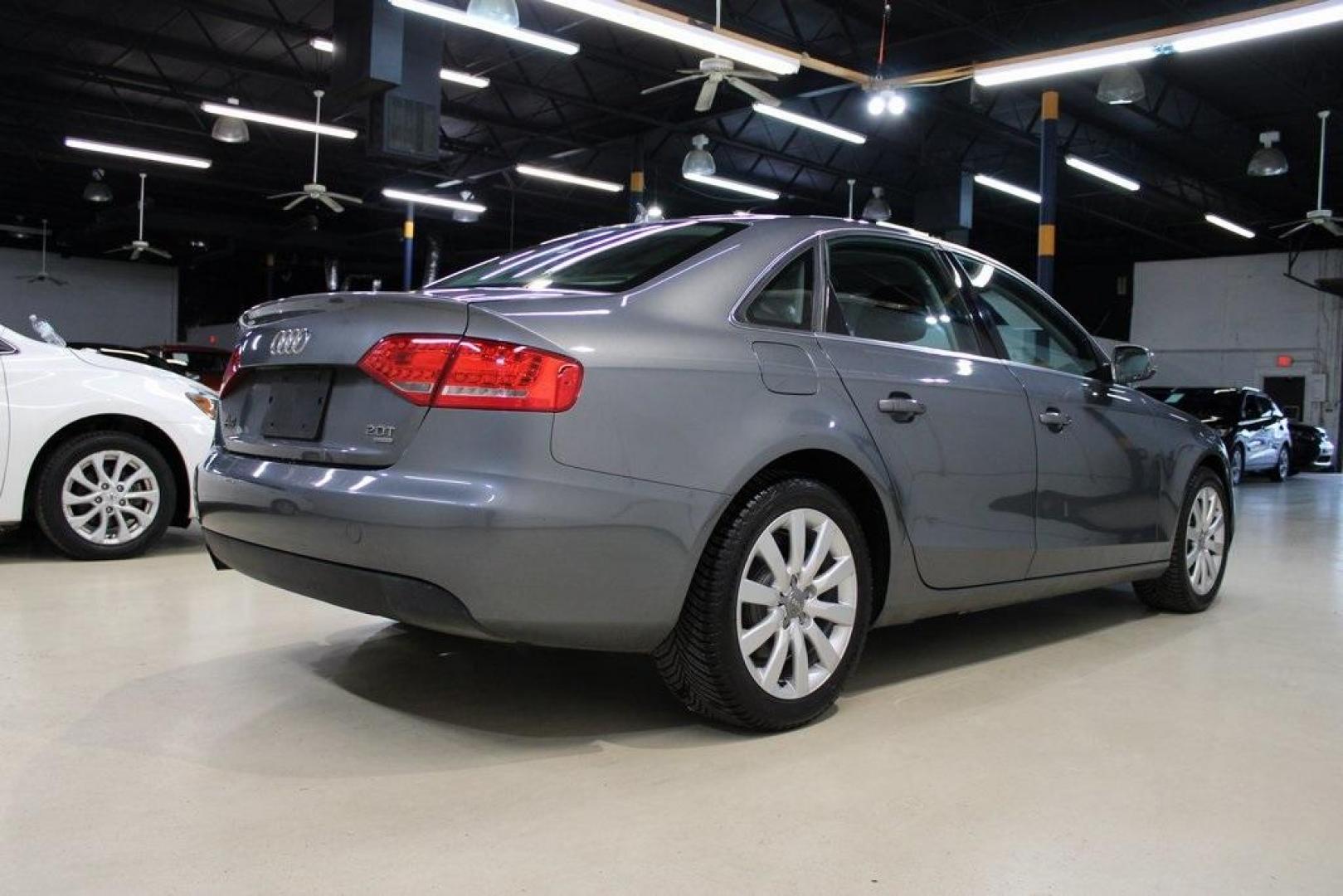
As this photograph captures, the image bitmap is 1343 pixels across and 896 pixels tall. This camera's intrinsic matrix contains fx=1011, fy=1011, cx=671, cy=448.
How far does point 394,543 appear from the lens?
6.49ft

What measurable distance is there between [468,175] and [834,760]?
18.3m

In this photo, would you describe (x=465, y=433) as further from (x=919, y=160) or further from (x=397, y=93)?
(x=919, y=160)

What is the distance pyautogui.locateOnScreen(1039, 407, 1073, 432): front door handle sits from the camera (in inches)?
121

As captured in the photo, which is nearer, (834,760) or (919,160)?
(834,760)

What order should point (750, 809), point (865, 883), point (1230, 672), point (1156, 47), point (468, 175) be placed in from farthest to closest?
point (468, 175)
point (1156, 47)
point (1230, 672)
point (750, 809)
point (865, 883)

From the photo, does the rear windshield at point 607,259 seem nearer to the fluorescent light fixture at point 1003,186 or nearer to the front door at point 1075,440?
the front door at point 1075,440

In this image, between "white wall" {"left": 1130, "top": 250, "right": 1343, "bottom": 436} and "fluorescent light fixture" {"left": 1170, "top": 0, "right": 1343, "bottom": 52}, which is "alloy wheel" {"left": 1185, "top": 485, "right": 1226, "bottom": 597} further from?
"white wall" {"left": 1130, "top": 250, "right": 1343, "bottom": 436}

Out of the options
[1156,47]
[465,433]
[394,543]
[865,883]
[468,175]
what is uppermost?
[468,175]

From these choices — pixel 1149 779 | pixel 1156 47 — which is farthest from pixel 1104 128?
pixel 1149 779

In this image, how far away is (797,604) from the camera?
2369 mm

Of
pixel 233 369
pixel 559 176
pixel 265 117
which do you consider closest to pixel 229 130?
pixel 265 117

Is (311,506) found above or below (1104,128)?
below

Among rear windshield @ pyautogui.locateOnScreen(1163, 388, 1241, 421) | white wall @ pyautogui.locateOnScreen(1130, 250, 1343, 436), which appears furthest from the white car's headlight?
white wall @ pyautogui.locateOnScreen(1130, 250, 1343, 436)

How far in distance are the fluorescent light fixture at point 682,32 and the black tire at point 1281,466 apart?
967 centimetres
